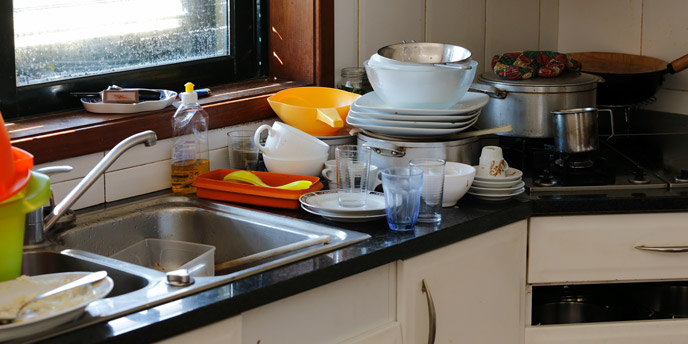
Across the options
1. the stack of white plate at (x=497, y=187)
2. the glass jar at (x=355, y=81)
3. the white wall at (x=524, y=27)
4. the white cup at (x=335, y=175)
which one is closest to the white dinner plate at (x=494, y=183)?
the stack of white plate at (x=497, y=187)

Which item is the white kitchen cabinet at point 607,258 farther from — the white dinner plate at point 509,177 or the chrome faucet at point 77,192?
the chrome faucet at point 77,192

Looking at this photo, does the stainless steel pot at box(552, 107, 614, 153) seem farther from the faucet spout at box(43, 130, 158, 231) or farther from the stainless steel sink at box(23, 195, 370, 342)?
the faucet spout at box(43, 130, 158, 231)

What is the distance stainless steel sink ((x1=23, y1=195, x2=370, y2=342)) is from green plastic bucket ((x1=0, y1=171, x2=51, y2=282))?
0.15 meters

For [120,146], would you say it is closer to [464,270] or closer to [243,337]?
[243,337]

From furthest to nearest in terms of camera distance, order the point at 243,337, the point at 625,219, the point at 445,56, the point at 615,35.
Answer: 1. the point at 615,35
2. the point at 445,56
3. the point at 625,219
4. the point at 243,337

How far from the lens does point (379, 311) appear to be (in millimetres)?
1578

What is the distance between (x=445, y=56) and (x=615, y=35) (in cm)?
89

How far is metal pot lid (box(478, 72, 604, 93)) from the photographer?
2133 millimetres

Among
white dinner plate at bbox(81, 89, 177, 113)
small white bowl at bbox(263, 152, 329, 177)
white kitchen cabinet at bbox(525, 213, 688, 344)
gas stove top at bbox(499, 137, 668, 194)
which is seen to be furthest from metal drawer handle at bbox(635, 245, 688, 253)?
white dinner plate at bbox(81, 89, 177, 113)

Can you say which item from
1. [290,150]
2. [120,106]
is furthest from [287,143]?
[120,106]

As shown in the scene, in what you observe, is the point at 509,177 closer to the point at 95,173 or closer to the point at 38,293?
the point at 95,173

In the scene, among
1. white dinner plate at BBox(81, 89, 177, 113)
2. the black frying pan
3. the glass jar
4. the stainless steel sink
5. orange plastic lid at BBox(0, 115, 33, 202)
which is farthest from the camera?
the black frying pan

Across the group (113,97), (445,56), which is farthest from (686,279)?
(113,97)

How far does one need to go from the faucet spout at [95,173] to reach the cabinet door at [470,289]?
51 centimetres
